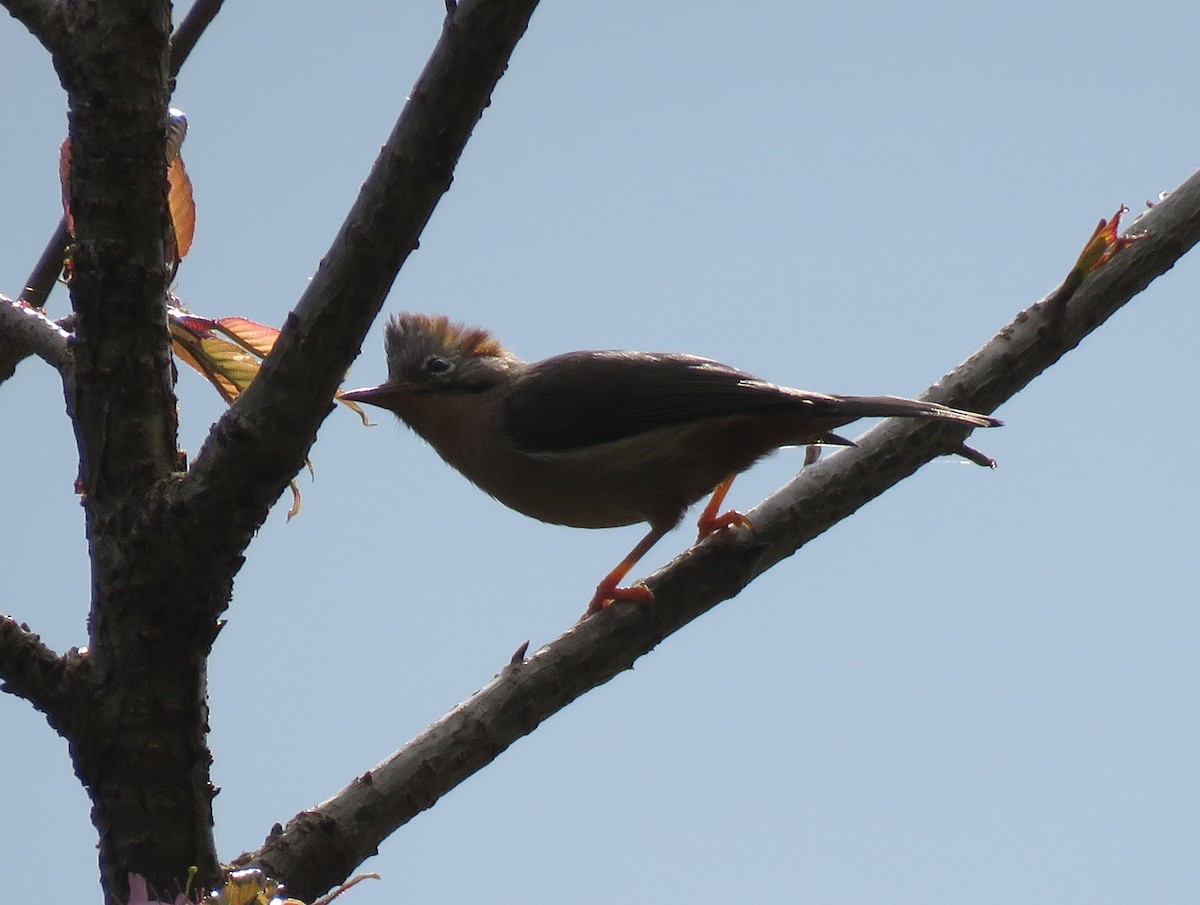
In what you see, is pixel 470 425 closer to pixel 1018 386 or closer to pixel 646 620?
pixel 646 620

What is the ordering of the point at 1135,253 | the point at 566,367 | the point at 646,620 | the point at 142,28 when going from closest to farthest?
the point at 142,28
the point at 646,620
the point at 1135,253
the point at 566,367

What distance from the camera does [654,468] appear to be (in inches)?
207

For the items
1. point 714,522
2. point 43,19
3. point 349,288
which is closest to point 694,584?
point 714,522

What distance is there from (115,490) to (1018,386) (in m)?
3.20

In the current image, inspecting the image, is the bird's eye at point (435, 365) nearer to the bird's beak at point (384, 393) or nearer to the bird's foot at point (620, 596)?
the bird's beak at point (384, 393)

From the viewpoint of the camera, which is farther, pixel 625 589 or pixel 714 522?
pixel 714 522

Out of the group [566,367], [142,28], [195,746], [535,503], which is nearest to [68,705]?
[195,746]

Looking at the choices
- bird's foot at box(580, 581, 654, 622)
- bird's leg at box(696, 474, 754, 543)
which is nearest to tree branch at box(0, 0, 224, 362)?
bird's foot at box(580, 581, 654, 622)

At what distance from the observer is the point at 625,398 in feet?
17.7

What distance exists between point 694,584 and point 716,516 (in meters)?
1.39

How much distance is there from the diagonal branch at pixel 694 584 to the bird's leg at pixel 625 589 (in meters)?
0.06

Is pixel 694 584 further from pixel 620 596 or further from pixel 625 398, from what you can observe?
pixel 625 398

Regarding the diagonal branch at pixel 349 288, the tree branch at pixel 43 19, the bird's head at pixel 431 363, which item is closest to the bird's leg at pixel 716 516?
the bird's head at pixel 431 363

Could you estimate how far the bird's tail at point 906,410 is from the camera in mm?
4273
